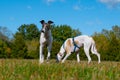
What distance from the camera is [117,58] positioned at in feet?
141

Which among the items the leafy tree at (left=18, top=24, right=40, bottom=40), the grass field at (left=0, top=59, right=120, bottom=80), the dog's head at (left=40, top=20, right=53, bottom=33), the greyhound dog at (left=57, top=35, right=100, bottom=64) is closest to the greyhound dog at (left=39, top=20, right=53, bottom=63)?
the dog's head at (left=40, top=20, right=53, bottom=33)

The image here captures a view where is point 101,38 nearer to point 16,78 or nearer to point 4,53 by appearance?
Answer: point 4,53

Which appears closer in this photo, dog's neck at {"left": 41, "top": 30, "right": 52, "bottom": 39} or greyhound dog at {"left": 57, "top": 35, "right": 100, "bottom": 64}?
dog's neck at {"left": 41, "top": 30, "right": 52, "bottom": 39}

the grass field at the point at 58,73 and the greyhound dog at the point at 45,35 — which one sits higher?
the greyhound dog at the point at 45,35

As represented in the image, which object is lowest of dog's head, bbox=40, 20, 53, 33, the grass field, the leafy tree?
the grass field

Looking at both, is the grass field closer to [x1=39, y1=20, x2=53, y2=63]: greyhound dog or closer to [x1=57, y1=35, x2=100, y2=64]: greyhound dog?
[x1=39, y1=20, x2=53, y2=63]: greyhound dog

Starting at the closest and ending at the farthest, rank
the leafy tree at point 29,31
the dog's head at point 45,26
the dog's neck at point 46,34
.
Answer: the dog's head at point 45,26 → the dog's neck at point 46,34 → the leafy tree at point 29,31

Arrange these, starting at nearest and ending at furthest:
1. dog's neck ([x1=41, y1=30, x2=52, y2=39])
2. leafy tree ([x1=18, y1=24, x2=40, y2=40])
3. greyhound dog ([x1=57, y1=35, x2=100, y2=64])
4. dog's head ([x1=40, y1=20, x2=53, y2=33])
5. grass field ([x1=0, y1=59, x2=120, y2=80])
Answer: grass field ([x1=0, y1=59, x2=120, y2=80]) < dog's head ([x1=40, y1=20, x2=53, y2=33]) < dog's neck ([x1=41, y1=30, x2=52, y2=39]) < greyhound dog ([x1=57, y1=35, x2=100, y2=64]) < leafy tree ([x1=18, y1=24, x2=40, y2=40])

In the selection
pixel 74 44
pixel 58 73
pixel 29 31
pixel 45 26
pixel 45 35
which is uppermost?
pixel 29 31

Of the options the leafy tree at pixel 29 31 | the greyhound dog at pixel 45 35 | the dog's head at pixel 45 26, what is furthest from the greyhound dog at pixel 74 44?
the leafy tree at pixel 29 31

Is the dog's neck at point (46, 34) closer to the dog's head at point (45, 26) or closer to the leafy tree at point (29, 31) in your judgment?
the dog's head at point (45, 26)

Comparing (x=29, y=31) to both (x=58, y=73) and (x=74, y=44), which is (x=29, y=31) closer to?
(x=74, y=44)

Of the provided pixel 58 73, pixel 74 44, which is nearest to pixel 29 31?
pixel 74 44

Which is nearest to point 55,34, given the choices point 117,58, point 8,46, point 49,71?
point 8,46
